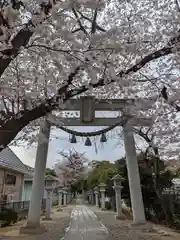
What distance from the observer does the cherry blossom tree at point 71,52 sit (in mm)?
2342

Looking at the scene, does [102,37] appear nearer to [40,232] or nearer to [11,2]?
[11,2]

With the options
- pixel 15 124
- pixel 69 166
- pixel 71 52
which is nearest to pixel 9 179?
pixel 15 124

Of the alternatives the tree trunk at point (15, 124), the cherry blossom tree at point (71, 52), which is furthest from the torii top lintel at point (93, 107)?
the tree trunk at point (15, 124)

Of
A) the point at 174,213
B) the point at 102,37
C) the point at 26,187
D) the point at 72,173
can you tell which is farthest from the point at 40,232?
the point at 72,173

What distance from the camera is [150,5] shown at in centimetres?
372

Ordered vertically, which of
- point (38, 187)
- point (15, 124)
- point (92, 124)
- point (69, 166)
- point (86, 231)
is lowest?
point (86, 231)

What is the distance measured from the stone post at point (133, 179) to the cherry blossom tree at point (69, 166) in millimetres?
15898

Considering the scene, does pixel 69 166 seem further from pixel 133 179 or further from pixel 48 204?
pixel 133 179

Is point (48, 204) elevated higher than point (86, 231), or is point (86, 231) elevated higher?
point (48, 204)

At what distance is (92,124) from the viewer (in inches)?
269

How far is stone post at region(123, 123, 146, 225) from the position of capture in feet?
21.6

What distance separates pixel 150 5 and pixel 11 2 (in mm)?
2426

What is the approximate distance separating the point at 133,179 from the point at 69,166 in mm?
19367

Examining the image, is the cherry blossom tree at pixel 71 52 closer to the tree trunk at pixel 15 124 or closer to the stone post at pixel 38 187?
the tree trunk at pixel 15 124
